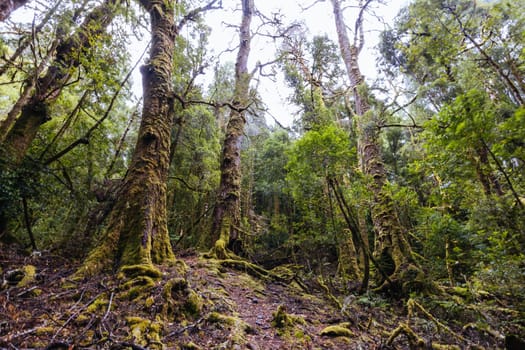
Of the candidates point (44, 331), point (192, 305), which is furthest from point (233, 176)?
point (44, 331)

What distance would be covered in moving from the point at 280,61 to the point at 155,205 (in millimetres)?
7213

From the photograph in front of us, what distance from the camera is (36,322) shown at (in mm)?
2049

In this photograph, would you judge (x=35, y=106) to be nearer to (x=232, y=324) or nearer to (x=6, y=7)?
(x=6, y=7)

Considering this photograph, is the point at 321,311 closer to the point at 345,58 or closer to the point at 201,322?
the point at 201,322

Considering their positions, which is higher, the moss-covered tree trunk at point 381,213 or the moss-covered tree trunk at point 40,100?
the moss-covered tree trunk at point 40,100

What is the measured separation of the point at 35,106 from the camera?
23.2ft

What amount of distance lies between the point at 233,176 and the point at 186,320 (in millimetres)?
4785

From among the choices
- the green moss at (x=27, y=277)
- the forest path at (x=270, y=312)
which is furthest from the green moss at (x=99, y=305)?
the green moss at (x=27, y=277)

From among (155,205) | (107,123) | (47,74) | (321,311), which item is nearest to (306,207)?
(321,311)

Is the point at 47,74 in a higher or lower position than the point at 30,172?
higher

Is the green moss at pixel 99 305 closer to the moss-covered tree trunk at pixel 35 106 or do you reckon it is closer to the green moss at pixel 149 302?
the green moss at pixel 149 302

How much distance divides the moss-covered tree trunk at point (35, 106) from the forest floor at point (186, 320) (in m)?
3.42

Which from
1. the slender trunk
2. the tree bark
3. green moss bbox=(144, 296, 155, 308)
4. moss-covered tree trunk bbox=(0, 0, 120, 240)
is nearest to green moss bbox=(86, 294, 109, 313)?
green moss bbox=(144, 296, 155, 308)

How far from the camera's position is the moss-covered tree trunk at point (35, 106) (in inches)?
244
